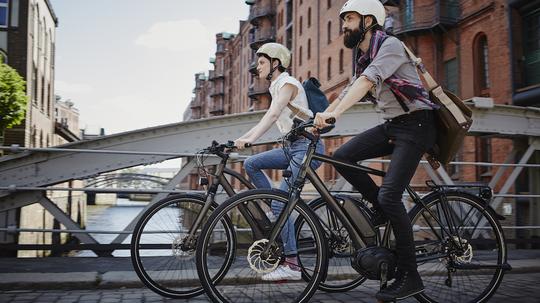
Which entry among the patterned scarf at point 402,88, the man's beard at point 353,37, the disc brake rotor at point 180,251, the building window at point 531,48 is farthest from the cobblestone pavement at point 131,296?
the building window at point 531,48

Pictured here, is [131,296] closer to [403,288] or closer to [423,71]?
[403,288]

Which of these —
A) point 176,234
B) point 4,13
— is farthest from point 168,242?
point 4,13

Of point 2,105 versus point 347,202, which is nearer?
point 347,202

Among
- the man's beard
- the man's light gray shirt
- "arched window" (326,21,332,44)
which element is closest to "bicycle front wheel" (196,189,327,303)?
the man's light gray shirt

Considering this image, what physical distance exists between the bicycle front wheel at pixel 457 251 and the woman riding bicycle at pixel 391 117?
369 mm

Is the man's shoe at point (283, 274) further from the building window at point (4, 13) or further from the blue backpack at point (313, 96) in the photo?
the building window at point (4, 13)

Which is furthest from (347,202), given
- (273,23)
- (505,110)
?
(273,23)

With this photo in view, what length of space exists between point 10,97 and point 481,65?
1767 centimetres

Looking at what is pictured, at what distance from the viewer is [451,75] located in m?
22.4

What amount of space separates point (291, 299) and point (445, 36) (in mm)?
21536

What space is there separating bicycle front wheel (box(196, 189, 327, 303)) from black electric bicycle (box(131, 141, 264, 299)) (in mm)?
169

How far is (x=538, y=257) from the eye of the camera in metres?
6.47

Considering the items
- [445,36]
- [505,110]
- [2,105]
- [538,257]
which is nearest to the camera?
[538,257]

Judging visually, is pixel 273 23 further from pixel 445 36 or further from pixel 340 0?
pixel 445 36
